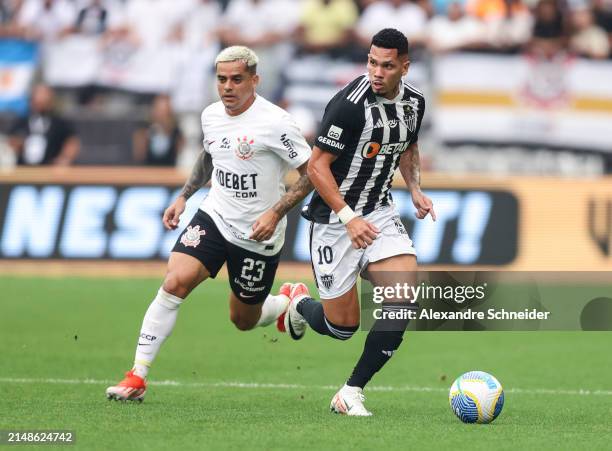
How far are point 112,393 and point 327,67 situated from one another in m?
14.0

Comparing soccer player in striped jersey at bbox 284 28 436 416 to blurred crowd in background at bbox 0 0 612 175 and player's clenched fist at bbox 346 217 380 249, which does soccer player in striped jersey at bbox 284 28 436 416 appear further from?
blurred crowd in background at bbox 0 0 612 175

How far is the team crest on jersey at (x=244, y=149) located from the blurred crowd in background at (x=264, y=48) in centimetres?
1224

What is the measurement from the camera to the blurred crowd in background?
22.2m

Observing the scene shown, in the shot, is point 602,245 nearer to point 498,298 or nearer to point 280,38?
point 280,38

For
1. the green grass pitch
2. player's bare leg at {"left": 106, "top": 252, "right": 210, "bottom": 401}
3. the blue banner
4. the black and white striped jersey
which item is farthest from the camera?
the blue banner

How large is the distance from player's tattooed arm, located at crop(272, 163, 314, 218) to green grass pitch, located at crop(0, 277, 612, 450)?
55.4 inches

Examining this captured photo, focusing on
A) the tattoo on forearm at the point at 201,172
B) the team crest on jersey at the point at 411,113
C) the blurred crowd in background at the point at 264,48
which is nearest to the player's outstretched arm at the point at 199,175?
the tattoo on forearm at the point at 201,172

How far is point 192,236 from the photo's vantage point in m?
9.62

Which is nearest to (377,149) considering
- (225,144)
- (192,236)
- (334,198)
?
(334,198)

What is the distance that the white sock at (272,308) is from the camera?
10.7 m

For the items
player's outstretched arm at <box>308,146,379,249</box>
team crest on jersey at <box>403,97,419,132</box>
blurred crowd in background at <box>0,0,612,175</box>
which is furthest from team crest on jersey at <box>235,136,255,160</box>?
blurred crowd in background at <box>0,0,612,175</box>

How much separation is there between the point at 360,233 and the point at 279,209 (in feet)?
2.94

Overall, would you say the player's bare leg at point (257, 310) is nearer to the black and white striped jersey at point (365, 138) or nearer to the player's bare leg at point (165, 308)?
the player's bare leg at point (165, 308)

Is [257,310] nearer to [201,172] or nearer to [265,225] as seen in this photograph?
[201,172]
